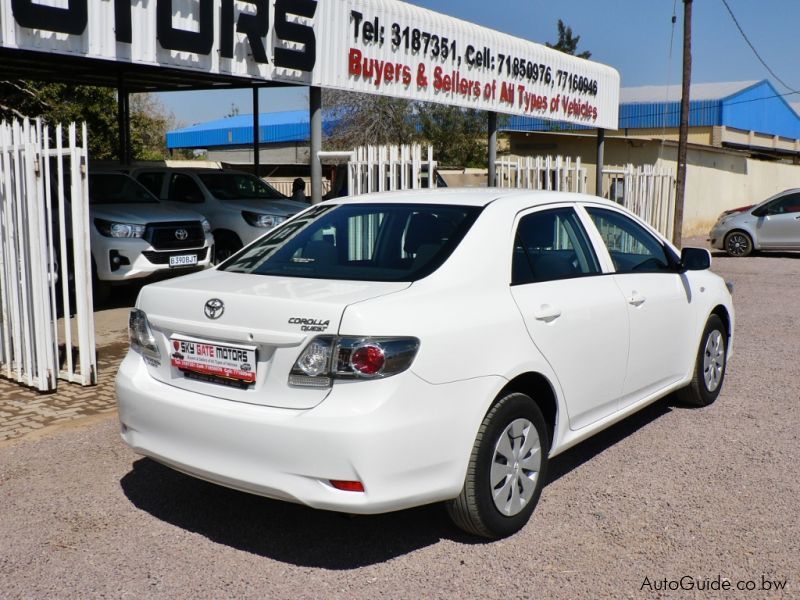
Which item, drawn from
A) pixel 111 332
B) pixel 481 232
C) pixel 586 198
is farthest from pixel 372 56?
pixel 481 232

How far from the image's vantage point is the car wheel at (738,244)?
20625mm

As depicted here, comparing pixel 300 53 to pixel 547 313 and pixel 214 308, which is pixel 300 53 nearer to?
pixel 547 313

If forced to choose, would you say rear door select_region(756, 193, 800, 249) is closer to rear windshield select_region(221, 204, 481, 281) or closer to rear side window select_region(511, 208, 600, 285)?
rear side window select_region(511, 208, 600, 285)

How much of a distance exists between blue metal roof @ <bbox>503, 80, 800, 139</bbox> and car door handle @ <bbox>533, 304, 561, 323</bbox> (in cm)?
3425

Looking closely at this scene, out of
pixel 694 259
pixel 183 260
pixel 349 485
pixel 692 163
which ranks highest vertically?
pixel 692 163

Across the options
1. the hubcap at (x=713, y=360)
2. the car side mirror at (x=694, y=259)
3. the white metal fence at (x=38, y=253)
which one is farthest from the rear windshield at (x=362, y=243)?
the hubcap at (x=713, y=360)

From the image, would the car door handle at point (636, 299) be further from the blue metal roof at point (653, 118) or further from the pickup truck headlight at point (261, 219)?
the blue metal roof at point (653, 118)

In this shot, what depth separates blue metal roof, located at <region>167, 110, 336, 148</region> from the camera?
4759cm

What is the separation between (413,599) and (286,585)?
0.55m

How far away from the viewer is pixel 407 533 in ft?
13.8

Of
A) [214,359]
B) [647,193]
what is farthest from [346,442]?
[647,193]

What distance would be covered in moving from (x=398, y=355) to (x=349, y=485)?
→ 0.56 m

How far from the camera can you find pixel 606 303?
4.83m

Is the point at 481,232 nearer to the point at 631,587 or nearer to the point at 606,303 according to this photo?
the point at 606,303
